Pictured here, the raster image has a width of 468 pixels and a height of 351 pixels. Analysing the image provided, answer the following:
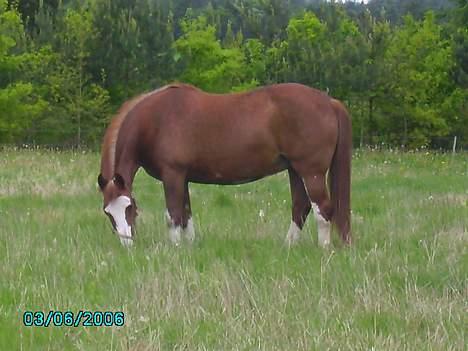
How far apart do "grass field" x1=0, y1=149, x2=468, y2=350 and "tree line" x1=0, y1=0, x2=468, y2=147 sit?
14.8m

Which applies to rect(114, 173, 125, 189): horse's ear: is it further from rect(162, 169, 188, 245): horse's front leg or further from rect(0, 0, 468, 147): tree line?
rect(0, 0, 468, 147): tree line

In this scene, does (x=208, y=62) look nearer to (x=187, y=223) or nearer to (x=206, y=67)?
(x=206, y=67)

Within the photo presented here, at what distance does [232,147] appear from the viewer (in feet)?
21.4

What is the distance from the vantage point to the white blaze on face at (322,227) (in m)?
6.28

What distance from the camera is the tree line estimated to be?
22656 millimetres

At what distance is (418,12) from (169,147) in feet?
137

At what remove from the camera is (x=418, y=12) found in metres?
44.6

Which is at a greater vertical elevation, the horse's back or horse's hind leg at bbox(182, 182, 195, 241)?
the horse's back

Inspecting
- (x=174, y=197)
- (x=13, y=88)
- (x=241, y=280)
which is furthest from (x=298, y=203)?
(x=13, y=88)

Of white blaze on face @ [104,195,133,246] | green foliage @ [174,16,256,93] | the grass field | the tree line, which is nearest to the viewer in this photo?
the grass field

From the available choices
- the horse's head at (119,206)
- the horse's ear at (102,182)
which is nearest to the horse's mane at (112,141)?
the horse's ear at (102,182)

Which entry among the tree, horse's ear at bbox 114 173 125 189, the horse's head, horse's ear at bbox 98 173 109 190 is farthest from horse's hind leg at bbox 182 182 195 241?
the tree

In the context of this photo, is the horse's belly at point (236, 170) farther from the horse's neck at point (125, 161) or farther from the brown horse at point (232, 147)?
the horse's neck at point (125, 161)

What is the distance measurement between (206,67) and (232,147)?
19323 mm
